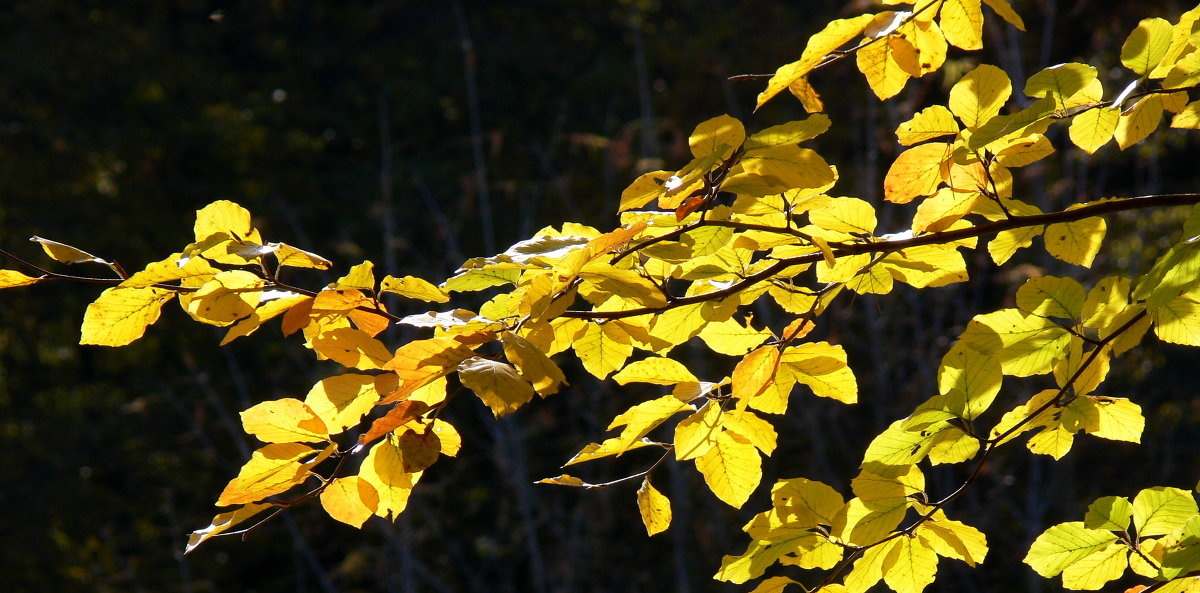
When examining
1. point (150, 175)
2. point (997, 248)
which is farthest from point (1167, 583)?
point (150, 175)

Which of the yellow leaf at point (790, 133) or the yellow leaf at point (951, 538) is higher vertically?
the yellow leaf at point (790, 133)

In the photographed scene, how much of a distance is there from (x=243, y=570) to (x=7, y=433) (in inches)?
52.7

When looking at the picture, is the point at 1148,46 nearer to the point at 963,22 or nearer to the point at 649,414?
the point at 963,22

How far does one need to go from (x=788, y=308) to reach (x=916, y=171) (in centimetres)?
16

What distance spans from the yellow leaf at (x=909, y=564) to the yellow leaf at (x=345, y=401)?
430 mm

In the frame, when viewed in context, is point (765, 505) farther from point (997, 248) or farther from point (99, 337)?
point (99, 337)

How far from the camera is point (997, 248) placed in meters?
0.80

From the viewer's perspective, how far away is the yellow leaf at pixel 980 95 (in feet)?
2.27

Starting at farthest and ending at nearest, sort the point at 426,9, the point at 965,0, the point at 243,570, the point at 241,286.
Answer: the point at 426,9 → the point at 243,570 → the point at 965,0 → the point at 241,286

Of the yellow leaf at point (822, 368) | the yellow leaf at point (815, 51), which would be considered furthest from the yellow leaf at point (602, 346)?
the yellow leaf at point (815, 51)

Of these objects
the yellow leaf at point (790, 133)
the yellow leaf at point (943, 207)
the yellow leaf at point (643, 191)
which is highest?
the yellow leaf at point (790, 133)

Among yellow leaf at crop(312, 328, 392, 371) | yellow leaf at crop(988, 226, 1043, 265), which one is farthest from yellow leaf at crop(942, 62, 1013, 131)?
yellow leaf at crop(312, 328, 392, 371)

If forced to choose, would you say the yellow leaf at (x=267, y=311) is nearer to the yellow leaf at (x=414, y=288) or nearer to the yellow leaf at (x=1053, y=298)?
the yellow leaf at (x=414, y=288)

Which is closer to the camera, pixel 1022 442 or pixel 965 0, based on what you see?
pixel 965 0
